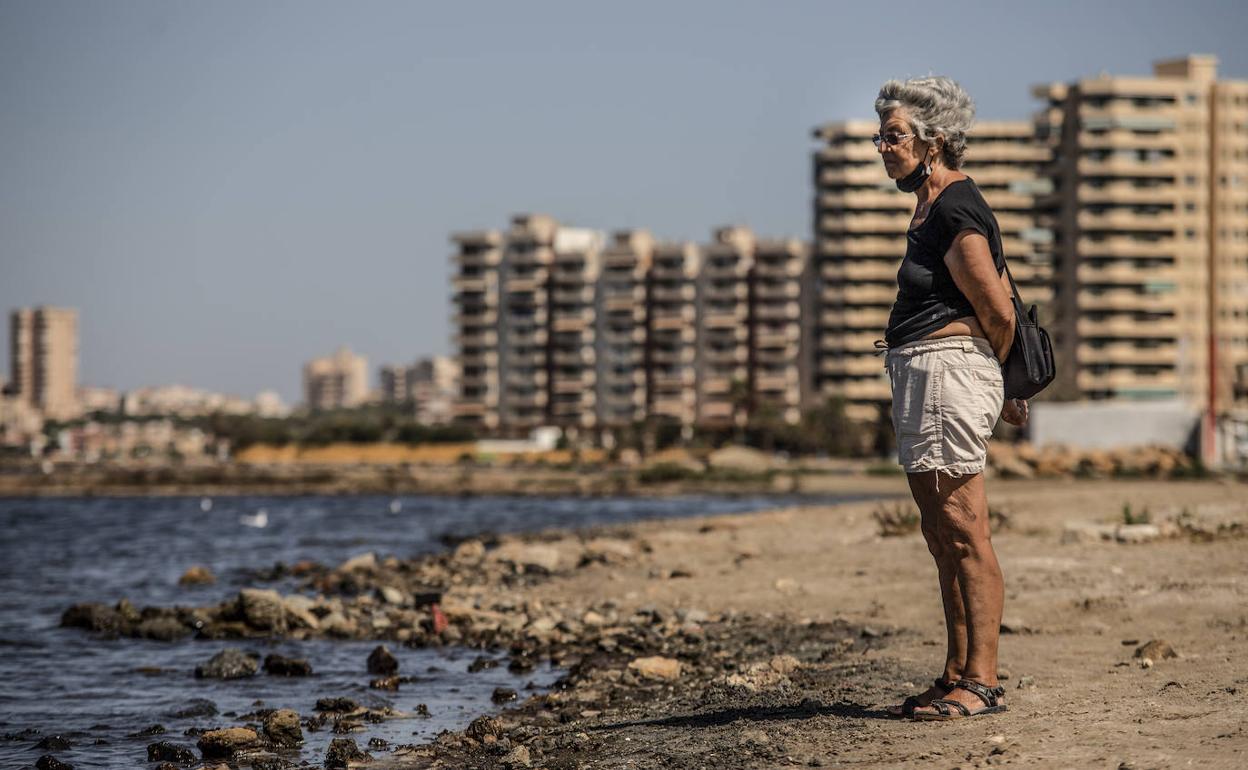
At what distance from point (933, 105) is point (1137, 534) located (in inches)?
422

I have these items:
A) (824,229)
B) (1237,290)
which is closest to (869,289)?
(824,229)

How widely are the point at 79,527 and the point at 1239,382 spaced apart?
87338 millimetres

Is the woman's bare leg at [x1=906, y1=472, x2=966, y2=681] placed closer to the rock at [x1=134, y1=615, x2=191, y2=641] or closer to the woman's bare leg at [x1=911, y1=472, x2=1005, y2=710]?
the woman's bare leg at [x1=911, y1=472, x2=1005, y2=710]

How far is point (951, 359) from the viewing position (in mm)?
6672

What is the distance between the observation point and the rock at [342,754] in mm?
8742

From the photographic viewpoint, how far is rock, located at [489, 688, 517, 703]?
11102 mm

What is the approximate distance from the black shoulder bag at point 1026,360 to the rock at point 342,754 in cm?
442

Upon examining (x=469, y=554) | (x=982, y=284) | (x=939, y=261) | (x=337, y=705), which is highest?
(x=939, y=261)

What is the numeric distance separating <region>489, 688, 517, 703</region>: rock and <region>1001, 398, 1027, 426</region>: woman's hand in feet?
17.7

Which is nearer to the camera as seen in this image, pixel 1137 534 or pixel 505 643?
pixel 505 643

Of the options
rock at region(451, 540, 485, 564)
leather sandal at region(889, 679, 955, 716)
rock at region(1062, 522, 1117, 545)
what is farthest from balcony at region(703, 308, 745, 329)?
leather sandal at region(889, 679, 955, 716)

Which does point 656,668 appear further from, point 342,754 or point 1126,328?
point 1126,328

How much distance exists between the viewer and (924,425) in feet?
21.9

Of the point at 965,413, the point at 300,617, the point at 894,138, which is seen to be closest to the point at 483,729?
the point at 965,413
